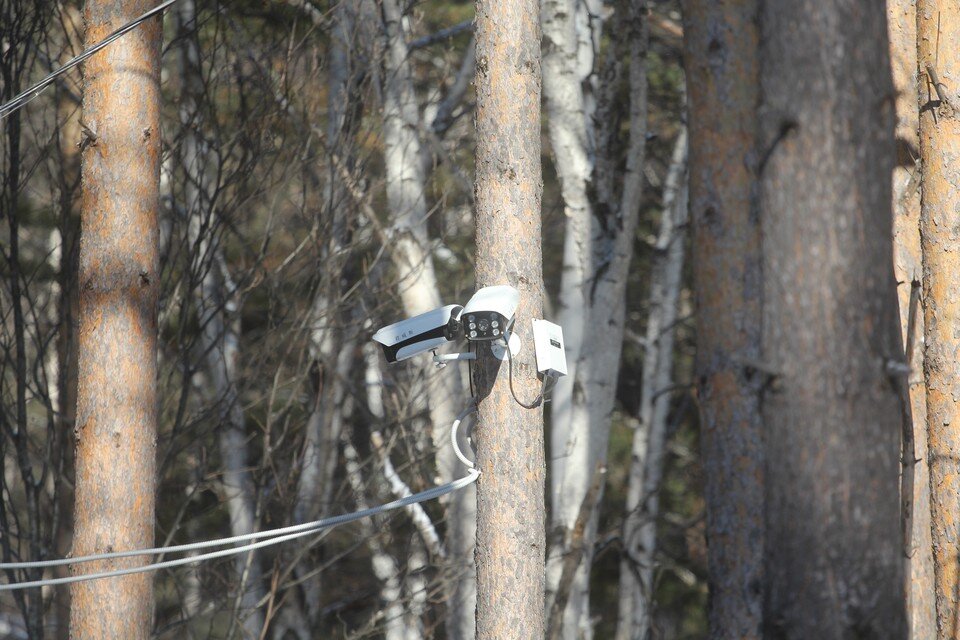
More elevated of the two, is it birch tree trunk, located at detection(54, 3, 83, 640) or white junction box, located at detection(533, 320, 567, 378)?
birch tree trunk, located at detection(54, 3, 83, 640)

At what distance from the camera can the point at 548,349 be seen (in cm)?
267

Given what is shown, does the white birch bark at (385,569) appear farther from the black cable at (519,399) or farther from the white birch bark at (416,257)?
the black cable at (519,399)

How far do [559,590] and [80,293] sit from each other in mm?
2860

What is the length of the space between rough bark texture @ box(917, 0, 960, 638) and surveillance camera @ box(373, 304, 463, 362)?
2.20 m

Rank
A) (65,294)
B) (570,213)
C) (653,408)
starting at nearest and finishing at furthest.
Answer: (570,213)
(65,294)
(653,408)

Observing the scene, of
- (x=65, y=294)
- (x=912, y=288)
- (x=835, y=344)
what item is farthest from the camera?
(x=65, y=294)

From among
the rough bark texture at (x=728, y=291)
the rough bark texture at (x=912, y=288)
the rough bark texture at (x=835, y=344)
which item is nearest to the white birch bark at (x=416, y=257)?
the rough bark texture at (x=728, y=291)

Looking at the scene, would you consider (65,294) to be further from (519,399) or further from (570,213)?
(519,399)

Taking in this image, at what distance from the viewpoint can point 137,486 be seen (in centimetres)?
359

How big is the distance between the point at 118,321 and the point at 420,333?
1.62 metres

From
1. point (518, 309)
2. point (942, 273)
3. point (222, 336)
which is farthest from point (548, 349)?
point (222, 336)

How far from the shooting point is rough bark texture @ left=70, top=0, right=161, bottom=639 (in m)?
3.52

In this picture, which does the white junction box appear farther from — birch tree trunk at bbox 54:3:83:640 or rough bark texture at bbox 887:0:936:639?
birch tree trunk at bbox 54:3:83:640

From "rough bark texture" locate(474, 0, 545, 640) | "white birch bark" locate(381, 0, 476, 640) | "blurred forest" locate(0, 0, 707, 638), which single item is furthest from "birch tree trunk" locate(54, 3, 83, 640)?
"rough bark texture" locate(474, 0, 545, 640)
